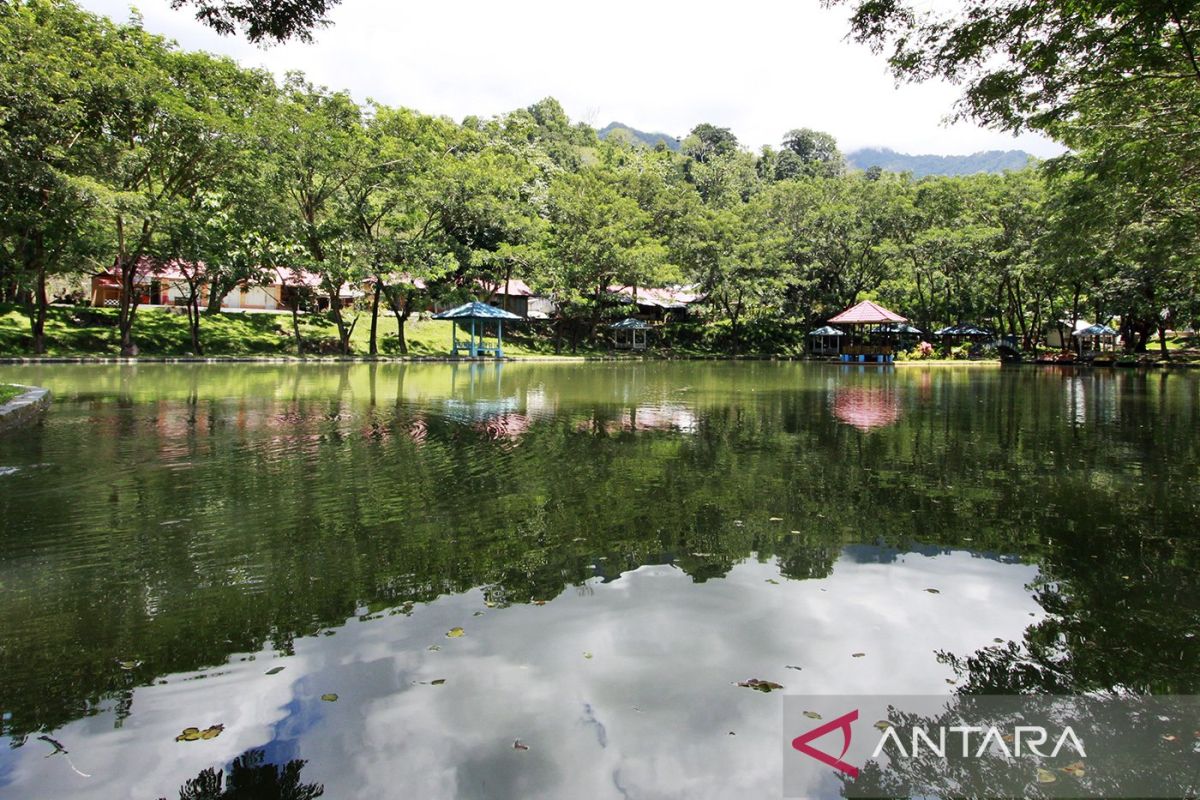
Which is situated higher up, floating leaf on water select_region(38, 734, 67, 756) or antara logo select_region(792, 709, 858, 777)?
floating leaf on water select_region(38, 734, 67, 756)

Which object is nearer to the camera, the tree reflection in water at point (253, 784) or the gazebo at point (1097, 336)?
the tree reflection in water at point (253, 784)

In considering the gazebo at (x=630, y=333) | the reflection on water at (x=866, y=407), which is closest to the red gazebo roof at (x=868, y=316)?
the gazebo at (x=630, y=333)

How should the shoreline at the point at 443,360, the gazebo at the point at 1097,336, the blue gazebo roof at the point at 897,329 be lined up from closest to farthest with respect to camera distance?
the shoreline at the point at 443,360 → the gazebo at the point at 1097,336 → the blue gazebo roof at the point at 897,329

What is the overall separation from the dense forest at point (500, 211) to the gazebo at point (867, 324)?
396 centimetres

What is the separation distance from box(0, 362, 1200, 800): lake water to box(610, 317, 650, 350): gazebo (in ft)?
123

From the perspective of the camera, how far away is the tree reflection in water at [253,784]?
2.42 meters

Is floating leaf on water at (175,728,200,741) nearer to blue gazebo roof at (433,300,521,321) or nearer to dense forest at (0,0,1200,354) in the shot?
dense forest at (0,0,1200,354)

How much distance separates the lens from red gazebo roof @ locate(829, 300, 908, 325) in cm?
3897

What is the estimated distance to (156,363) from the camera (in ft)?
85.7

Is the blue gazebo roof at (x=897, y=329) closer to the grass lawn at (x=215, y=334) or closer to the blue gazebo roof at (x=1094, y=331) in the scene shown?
the blue gazebo roof at (x=1094, y=331)

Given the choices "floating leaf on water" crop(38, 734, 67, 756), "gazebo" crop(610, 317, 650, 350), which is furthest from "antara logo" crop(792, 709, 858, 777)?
"gazebo" crop(610, 317, 650, 350)

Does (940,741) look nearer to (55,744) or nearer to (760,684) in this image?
(760,684)

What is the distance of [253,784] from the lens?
2465 millimetres

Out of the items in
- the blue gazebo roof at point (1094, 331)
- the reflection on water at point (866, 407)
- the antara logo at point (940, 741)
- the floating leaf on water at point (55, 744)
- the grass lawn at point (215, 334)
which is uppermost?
the blue gazebo roof at point (1094, 331)
